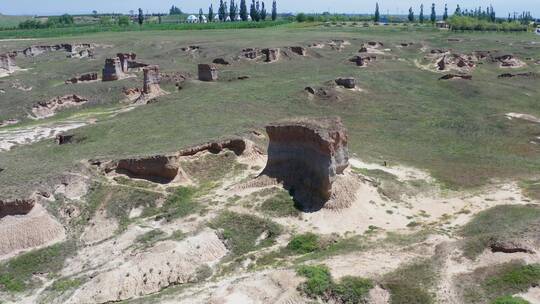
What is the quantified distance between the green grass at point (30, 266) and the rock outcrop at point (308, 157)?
1364 cm

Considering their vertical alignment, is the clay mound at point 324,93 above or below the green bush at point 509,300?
above

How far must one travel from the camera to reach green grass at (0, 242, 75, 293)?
88.9 feet

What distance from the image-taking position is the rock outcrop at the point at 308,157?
32875 mm

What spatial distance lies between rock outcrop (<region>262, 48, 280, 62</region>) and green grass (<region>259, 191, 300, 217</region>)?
6170 centimetres

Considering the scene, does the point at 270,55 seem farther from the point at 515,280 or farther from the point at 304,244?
the point at 515,280

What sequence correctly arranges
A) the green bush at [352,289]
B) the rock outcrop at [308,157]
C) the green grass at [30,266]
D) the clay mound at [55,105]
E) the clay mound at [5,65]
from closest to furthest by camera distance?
the green bush at [352,289]
the green grass at [30,266]
the rock outcrop at [308,157]
the clay mound at [55,105]
the clay mound at [5,65]

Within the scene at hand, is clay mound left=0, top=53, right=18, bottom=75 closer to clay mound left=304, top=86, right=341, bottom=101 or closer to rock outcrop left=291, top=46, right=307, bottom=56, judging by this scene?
rock outcrop left=291, top=46, right=307, bottom=56

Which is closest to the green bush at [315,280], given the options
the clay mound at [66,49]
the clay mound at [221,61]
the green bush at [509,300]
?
the green bush at [509,300]

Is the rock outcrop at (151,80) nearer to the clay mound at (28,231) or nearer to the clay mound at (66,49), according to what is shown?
the clay mound at (28,231)

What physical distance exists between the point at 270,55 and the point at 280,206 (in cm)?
6296

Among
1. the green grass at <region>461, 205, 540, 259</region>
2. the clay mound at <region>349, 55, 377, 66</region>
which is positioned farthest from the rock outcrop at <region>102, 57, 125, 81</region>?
the green grass at <region>461, 205, 540, 259</region>

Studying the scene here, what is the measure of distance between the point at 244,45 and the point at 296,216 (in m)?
77.8

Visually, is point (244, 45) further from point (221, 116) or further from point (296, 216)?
point (296, 216)

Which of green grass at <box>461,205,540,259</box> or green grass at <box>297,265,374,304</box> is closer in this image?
green grass at <box>297,265,374,304</box>
